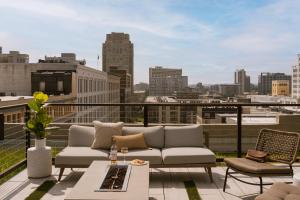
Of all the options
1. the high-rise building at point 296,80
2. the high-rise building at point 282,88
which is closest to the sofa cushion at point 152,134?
the high-rise building at point 296,80

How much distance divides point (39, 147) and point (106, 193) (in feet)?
8.34

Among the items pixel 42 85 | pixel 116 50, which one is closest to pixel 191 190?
pixel 42 85

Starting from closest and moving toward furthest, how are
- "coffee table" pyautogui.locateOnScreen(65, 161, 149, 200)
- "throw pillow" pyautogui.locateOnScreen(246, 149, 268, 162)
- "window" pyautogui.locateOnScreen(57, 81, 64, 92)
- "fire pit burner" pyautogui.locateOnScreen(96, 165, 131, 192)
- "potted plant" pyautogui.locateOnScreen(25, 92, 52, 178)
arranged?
"coffee table" pyautogui.locateOnScreen(65, 161, 149, 200) < "fire pit burner" pyautogui.locateOnScreen(96, 165, 131, 192) < "throw pillow" pyautogui.locateOnScreen(246, 149, 268, 162) < "potted plant" pyautogui.locateOnScreen(25, 92, 52, 178) < "window" pyautogui.locateOnScreen(57, 81, 64, 92)

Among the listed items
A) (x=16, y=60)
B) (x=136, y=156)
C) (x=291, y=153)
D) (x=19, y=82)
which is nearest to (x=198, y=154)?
(x=136, y=156)

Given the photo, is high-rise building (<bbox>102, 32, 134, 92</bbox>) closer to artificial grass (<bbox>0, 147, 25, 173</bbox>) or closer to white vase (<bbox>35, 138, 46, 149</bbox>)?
artificial grass (<bbox>0, 147, 25, 173</bbox>)

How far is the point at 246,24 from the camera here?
18.5m

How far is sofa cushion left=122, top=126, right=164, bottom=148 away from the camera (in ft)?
19.0

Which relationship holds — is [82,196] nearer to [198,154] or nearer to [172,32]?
[198,154]

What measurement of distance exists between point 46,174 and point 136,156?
148 centimetres

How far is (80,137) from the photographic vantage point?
19.2 feet

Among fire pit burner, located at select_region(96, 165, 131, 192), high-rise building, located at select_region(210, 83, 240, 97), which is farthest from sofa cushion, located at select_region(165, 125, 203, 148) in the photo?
high-rise building, located at select_region(210, 83, 240, 97)

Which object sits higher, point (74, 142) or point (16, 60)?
point (16, 60)

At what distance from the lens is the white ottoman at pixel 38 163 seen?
5418 mm

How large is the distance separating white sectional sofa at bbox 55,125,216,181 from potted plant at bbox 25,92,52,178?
0.35m
